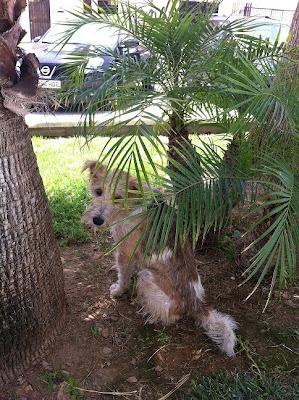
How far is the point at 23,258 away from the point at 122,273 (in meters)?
1.23

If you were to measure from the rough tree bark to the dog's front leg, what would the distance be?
702 mm

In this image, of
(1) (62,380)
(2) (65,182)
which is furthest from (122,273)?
(2) (65,182)

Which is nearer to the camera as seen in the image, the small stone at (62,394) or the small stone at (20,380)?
the small stone at (62,394)

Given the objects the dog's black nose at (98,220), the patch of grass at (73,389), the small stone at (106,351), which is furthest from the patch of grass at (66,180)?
the patch of grass at (73,389)

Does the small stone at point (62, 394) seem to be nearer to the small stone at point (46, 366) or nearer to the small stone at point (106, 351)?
the small stone at point (46, 366)

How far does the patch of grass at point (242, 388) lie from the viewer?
116 inches

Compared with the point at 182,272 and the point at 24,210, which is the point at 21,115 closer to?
the point at 24,210

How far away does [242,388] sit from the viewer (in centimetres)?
300

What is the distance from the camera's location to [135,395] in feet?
9.96

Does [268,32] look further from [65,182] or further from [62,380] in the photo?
[62,380]

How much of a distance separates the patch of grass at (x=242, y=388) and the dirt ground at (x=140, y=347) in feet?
0.37

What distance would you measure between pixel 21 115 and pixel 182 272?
1.77 meters

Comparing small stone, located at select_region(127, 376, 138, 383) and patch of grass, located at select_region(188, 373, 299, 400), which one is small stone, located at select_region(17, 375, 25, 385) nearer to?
small stone, located at select_region(127, 376, 138, 383)

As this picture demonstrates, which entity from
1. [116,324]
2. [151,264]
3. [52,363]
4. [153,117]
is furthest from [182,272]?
[153,117]
